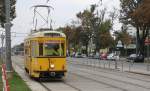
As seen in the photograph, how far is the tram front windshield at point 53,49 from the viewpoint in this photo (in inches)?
1120

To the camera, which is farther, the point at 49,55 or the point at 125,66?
the point at 125,66

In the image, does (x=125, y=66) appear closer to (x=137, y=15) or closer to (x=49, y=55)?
(x=137, y=15)

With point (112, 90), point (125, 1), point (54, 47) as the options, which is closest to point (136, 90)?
point (112, 90)

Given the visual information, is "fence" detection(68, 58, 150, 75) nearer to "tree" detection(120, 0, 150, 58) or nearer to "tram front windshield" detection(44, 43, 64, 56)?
"tree" detection(120, 0, 150, 58)

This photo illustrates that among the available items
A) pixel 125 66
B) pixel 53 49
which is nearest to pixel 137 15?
pixel 125 66

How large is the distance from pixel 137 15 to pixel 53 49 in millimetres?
49062

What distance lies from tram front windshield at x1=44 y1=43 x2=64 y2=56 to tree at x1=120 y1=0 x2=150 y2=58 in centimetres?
4648

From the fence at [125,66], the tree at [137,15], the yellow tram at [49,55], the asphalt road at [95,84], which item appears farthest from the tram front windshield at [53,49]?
the tree at [137,15]

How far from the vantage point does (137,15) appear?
76.1 meters

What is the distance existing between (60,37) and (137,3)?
57.5 meters

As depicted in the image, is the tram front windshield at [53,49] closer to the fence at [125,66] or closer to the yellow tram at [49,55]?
the yellow tram at [49,55]

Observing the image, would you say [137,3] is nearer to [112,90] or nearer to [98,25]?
[98,25]

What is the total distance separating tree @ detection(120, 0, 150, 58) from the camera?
74.9 metres

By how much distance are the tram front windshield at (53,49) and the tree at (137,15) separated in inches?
1830
